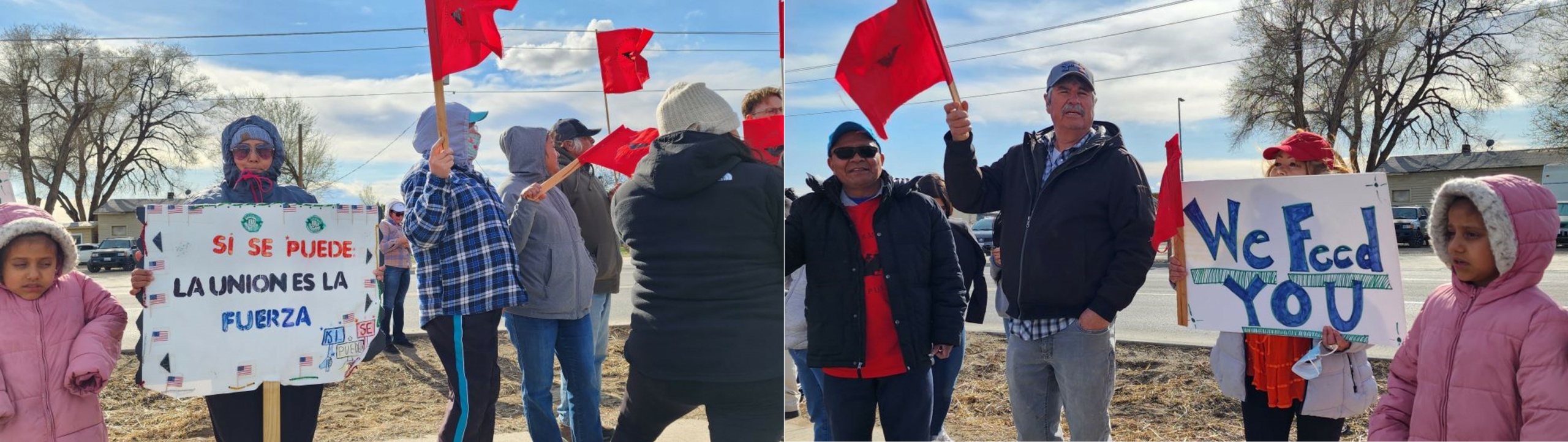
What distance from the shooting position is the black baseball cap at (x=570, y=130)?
4.18 m

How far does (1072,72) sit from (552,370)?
2.24m

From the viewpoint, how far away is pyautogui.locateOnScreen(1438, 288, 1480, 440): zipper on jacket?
230cm

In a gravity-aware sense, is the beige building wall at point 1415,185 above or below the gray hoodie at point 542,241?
above

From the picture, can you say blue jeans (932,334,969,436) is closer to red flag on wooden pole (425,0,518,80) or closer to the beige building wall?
red flag on wooden pole (425,0,518,80)

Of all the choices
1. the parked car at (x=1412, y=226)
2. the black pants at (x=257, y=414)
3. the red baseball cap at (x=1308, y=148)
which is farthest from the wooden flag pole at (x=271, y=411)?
the parked car at (x=1412, y=226)

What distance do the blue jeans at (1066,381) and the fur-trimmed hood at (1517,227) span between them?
1.00 m

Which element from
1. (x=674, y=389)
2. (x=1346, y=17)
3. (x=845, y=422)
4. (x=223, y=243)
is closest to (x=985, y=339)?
(x=845, y=422)

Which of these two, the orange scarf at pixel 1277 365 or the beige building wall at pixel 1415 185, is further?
the beige building wall at pixel 1415 185

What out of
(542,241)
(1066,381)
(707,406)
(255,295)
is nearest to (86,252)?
(255,295)

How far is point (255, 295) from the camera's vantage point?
3109 mm

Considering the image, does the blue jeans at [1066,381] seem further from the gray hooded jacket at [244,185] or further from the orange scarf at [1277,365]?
the gray hooded jacket at [244,185]

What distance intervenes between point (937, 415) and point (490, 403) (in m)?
1.86

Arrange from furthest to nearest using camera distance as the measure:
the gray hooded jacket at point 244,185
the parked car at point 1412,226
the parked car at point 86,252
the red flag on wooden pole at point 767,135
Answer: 1. the parked car at point 86,252
2. the parked car at point 1412,226
3. the gray hooded jacket at point 244,185
4. the red flag on wooden pole at point 767,135

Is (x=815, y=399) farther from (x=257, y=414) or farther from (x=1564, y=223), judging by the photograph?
(x=1564, y=223)
